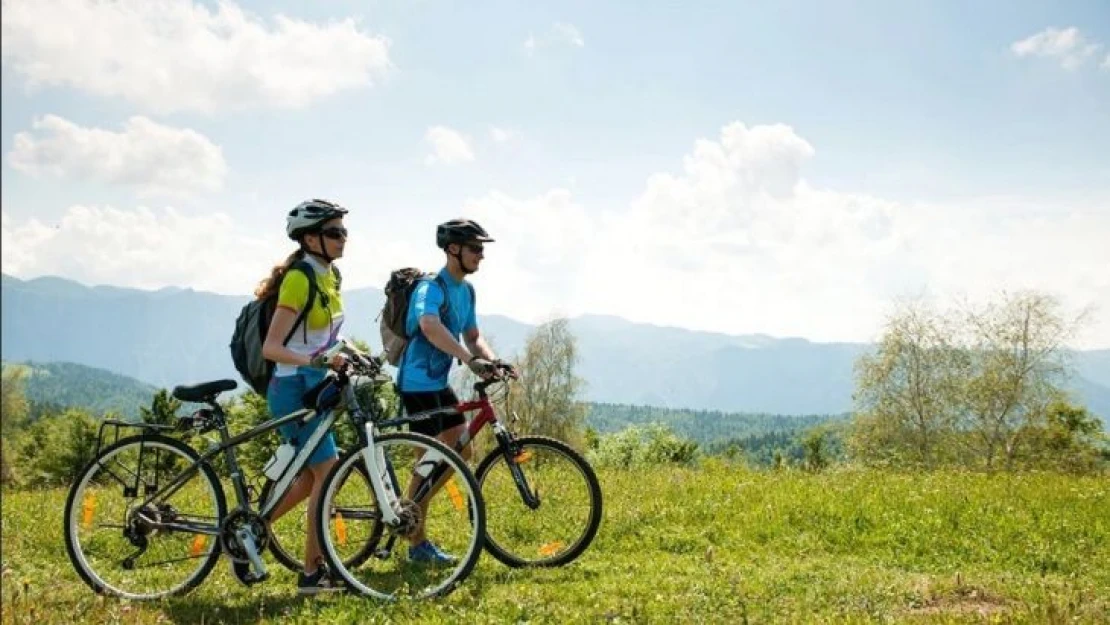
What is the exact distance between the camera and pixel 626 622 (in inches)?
227

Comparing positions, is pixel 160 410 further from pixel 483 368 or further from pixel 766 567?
pixel 766 567

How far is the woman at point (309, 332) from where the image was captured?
6.47m

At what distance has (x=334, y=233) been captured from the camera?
6.73 meters

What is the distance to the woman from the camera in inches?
255

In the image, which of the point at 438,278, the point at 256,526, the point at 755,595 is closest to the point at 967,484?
the point at 755,595

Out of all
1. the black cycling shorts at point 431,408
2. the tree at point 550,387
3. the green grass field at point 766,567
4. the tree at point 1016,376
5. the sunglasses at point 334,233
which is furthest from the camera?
the tree at point 550,387

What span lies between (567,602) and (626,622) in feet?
2.26

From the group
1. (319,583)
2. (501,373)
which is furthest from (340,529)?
(501,373)

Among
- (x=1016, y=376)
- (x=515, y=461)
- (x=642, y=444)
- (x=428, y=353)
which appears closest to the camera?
(x=515, y=461)

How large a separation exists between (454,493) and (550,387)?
65.0m

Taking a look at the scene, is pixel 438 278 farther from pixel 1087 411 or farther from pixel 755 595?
pixel 1087 411

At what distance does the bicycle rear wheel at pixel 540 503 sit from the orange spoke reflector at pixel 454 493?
40cm

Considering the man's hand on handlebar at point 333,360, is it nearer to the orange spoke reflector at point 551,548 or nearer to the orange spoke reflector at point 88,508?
the orange spoke reflector at point 551,548

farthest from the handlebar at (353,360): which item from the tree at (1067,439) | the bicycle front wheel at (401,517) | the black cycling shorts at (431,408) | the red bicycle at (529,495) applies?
the tree at (1067,439)
